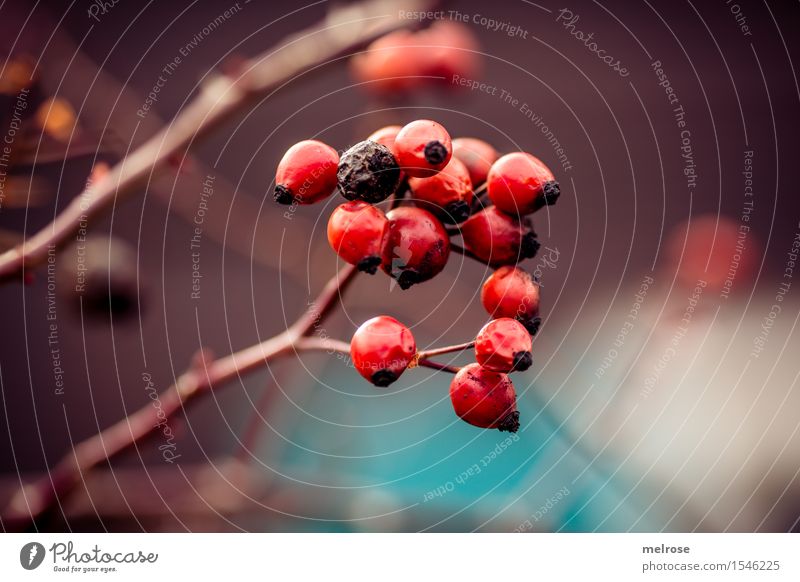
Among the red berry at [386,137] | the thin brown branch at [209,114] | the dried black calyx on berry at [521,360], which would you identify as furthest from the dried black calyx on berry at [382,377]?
the thin brown branch at [209,114]

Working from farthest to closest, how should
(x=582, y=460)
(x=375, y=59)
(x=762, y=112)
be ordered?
1. (x=762, y=112)
2. (x=582, y=460)
3. (x=375, y=59)

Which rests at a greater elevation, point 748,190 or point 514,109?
point 514,109

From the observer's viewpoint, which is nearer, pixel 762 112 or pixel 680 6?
pixel 680 6

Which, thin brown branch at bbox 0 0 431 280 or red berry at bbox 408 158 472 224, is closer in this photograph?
red berry at bbox 408 158 472 224

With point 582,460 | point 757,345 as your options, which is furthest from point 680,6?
point 582,460
